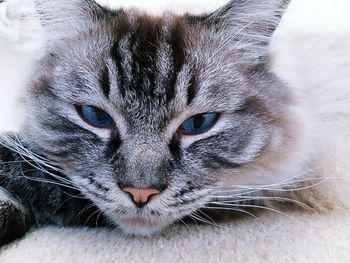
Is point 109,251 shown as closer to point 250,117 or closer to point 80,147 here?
point 80,147

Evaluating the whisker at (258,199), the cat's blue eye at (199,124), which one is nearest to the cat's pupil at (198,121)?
the cat's blue eye at (199,124)

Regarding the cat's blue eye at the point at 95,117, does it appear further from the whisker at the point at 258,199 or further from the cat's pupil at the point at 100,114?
the whisker at the point at 258,199

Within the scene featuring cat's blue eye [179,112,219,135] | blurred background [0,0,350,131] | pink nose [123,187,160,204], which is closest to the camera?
pink nose [123,187,160,204]

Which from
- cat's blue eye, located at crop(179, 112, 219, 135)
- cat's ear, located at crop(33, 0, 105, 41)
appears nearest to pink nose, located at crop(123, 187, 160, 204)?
cat's blue eye, located at crop(179, 112, 219, 135)

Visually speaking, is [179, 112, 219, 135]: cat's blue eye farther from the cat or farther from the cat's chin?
the cat's chin

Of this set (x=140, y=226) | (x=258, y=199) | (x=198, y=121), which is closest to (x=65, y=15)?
(x=198, y=121)

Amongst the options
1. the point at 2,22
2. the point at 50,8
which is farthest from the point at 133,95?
the point at 2,22

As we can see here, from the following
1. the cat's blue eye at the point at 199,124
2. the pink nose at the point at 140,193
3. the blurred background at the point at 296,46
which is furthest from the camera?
the blurred background at the point at 296,46
